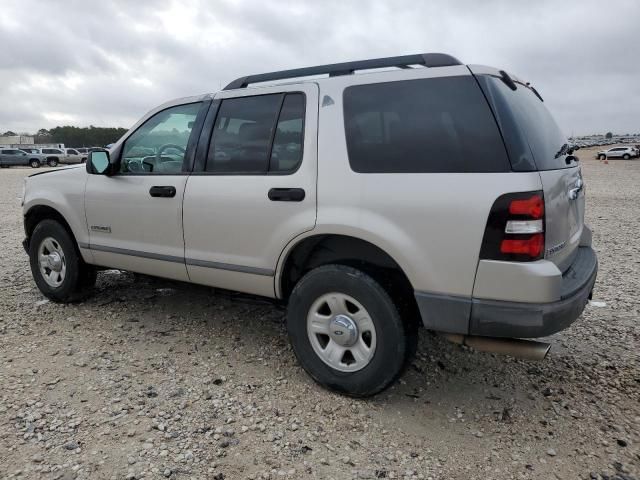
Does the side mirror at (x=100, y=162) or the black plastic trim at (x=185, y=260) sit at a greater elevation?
the side mirror at (x=100, y=162)

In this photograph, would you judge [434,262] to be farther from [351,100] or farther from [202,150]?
[202,150]

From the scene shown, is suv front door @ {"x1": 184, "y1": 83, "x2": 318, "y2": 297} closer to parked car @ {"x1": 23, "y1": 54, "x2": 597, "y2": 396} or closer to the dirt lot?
parked car @ {"x1": 23, "y1": 54, "x2": 597, "y2": 396}

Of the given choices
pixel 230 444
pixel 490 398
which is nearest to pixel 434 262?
pixel 490 398

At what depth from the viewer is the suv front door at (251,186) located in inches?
121

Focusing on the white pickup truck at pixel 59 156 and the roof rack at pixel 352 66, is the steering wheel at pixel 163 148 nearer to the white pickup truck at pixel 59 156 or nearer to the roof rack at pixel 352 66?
the roof rack at pixel 352 66

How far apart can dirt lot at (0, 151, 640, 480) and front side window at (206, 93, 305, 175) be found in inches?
39.7

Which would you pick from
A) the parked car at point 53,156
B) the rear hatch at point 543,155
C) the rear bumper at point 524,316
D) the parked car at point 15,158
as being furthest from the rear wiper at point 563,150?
the parked car at point 53,156

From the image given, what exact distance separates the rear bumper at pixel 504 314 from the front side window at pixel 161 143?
7.09 feet

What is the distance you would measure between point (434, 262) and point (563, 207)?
768 mm

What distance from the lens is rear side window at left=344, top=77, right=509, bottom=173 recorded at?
2.54m

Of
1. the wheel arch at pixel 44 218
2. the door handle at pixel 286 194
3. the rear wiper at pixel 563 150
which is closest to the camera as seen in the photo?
the rear wiper at pixel 563 150

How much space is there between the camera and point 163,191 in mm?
3635

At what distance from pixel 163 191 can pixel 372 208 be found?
1691 millimetres

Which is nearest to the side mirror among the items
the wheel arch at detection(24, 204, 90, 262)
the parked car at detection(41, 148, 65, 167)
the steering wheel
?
the steering wheel
